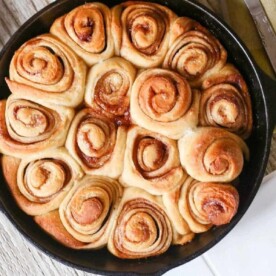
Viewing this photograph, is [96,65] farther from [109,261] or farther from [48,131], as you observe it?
[109,261]

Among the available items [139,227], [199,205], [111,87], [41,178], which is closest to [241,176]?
[199,205]

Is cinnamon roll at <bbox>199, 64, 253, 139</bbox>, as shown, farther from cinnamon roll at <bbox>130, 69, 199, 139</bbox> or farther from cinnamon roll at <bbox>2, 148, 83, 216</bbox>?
cinnamon roll at <bbox>2, 148, 83, 216</bbox>

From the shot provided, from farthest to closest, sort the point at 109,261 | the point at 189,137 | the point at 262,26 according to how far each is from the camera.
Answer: the point at 262,26
the point at 109,261
the point at 189,137

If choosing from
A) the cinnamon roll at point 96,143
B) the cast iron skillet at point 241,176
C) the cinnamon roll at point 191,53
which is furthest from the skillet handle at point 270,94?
the cinnamon roll at point 96,143

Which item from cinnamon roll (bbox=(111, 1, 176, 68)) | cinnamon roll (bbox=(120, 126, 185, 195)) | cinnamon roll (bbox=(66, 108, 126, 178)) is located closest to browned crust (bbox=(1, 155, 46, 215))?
cinnamon roll (bbox=(66, 108, 126, 178))

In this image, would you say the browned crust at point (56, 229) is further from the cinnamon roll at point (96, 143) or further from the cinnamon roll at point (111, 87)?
the cinnamon roll at point (111, 87)

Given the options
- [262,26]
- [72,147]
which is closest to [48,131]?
[72,147]

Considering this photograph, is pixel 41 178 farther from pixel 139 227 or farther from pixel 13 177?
pixel 139 227
